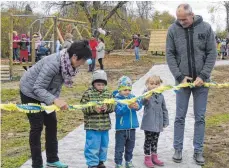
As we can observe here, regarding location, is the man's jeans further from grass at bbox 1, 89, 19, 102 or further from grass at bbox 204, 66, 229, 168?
grass at bbox 1, 89, 19, 102

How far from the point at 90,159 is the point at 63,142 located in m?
1.64

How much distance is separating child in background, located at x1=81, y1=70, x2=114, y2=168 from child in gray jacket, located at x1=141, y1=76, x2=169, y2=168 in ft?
1.93

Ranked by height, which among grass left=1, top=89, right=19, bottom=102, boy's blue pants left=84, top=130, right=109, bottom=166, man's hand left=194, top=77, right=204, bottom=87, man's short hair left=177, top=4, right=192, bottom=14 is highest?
man's short hair left=177, top=4, right=192, bottom=14

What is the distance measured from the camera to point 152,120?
5.18 m

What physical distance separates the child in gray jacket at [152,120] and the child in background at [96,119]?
0.59 m

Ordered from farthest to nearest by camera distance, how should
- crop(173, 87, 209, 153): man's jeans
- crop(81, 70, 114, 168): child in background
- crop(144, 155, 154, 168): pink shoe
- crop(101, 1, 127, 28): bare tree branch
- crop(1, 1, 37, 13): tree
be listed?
1. crop(101, 1, 127, 28): bare tree branch
2. crop(1, 1, 37, 13): tree
3. crop(173, 87, 209, 153): man's jeans
4. crop(144, 155, 154, 168): pink shoe
5. crop(81, 70, 114, 168): child in background

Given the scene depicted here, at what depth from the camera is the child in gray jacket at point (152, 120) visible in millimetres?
5168

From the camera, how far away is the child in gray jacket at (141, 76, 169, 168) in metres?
5.17

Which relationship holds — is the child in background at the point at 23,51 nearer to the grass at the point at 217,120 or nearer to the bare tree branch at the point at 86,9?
the grass at the point at 217,120

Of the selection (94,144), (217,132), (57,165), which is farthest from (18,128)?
(217,132)

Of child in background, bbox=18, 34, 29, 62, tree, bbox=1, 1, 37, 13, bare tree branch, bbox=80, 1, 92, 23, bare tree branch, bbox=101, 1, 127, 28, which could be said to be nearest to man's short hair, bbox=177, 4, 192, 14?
child in background, bbox=18, 34, 29, 62

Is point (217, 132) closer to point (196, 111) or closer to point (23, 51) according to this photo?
point (196, 111)

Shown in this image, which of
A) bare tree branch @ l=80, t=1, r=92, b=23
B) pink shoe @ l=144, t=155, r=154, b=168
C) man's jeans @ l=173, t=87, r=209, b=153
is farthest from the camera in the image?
bare tree branch @ l=80, t=1, r=92, b=23

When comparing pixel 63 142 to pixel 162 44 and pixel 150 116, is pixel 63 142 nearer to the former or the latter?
pixel 150 116
